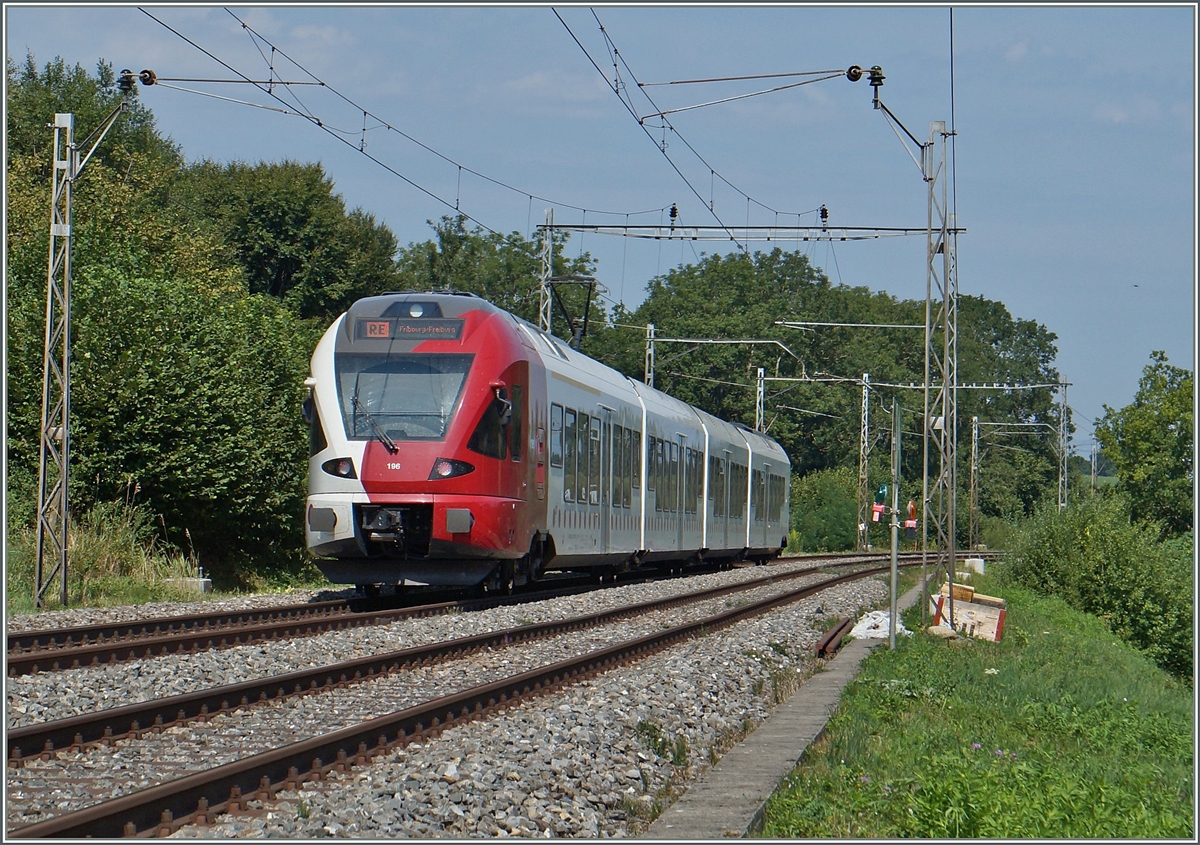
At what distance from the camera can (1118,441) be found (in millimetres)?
77812

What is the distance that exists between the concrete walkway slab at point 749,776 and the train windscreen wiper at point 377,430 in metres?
6.67

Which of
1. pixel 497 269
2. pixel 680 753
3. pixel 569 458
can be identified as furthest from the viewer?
pixel 497 269

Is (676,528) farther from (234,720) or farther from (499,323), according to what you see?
(234,720)

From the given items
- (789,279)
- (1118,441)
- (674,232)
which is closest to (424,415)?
(674,232)

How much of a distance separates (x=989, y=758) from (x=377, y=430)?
393 inches

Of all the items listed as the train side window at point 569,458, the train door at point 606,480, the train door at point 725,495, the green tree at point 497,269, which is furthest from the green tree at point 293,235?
the train side window at point 569,458

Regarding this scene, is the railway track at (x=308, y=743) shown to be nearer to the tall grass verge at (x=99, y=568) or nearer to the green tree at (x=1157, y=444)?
the tall grass verge at (x=99, y=568)

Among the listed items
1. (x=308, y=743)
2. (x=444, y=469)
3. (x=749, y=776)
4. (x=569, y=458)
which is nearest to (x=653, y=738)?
(x=749, y=776)

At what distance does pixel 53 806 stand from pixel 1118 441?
78132mm

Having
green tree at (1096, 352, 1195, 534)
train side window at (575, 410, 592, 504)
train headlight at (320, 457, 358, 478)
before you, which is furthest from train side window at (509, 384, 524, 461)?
green tree at (1096, 352, 1195, 534)

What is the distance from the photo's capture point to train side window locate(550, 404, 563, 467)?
63.0 feet

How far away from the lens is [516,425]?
17.5 meters

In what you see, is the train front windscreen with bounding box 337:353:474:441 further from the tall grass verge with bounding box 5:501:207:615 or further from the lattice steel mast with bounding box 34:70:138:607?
the tall grass verge with bounding box 5:501:207:615

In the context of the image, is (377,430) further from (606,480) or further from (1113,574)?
(1113,574)
